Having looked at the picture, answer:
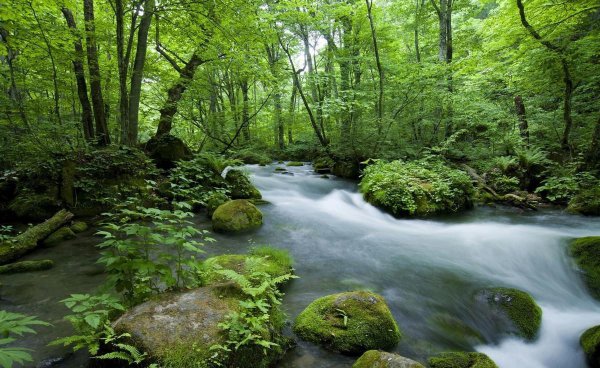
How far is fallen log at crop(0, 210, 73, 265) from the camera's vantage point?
17.0 feet

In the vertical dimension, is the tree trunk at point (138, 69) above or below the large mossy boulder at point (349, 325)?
above

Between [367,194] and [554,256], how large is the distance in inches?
205

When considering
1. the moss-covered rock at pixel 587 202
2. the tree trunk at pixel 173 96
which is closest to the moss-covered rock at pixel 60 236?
the tree trunk at pixel 173 96

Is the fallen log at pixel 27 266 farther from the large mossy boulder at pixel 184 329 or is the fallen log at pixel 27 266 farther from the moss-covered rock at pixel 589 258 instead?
the moss-covered rock at pixel 589 258

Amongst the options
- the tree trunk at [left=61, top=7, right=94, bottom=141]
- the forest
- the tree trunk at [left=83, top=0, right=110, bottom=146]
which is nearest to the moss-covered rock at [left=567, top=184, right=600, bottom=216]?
the forest

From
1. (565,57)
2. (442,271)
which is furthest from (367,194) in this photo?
(565,57)

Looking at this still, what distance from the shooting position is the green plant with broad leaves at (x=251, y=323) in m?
2.70

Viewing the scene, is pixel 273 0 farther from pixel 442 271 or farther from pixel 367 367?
pixel 367 367

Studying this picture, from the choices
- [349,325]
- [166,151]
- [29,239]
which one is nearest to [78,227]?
[29,239]

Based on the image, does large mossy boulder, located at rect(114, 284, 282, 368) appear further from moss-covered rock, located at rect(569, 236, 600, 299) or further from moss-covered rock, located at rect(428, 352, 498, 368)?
moss-covered rock, located at rect(569, 236, 600, 299)

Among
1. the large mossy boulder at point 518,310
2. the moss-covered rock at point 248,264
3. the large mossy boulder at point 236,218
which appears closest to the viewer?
the moss-covered rock at point 248,264

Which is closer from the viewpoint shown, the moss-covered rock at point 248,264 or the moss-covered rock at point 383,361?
the moss-covered rock at point 383,361

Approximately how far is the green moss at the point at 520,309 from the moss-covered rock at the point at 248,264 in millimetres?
2931

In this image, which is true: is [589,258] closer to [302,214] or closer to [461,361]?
[461,361]
